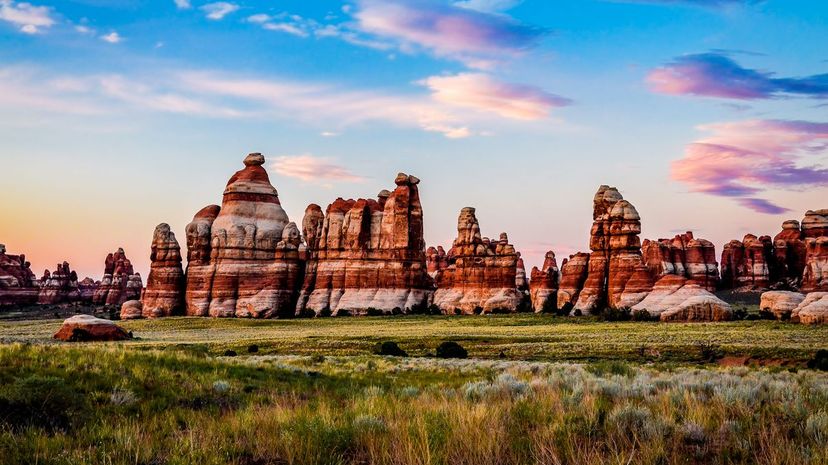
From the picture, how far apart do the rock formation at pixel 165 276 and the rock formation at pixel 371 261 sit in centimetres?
1630

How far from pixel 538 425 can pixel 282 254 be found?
80765 mm

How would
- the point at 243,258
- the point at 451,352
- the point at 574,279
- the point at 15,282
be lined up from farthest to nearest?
the point at 15,282
the point at 243,258
the point at 574,279
the point at 451,352

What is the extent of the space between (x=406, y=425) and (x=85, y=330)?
3964 cm

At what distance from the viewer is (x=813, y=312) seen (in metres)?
46.4

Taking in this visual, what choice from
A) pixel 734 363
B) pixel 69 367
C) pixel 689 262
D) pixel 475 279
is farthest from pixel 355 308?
pixel 69 367

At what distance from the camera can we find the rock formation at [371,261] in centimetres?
8656

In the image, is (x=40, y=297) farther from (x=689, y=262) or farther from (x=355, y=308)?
(x=689, y=262)

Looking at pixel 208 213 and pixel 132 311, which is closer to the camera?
pixel 132 311

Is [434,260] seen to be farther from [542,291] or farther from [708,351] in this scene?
[708,351]

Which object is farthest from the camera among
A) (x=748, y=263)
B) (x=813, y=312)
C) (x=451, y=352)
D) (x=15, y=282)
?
(x=15, y=282)

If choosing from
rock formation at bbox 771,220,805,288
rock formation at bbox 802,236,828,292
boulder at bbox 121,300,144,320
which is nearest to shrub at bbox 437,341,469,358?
rock formation at bbox 802,236,828,292

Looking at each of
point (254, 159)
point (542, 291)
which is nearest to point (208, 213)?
point (254, 159)

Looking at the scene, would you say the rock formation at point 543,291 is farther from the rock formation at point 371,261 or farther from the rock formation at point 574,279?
the rock formation at point 371,261

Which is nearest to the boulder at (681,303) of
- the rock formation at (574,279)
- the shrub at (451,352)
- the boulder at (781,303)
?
the boulder at (781,303)
